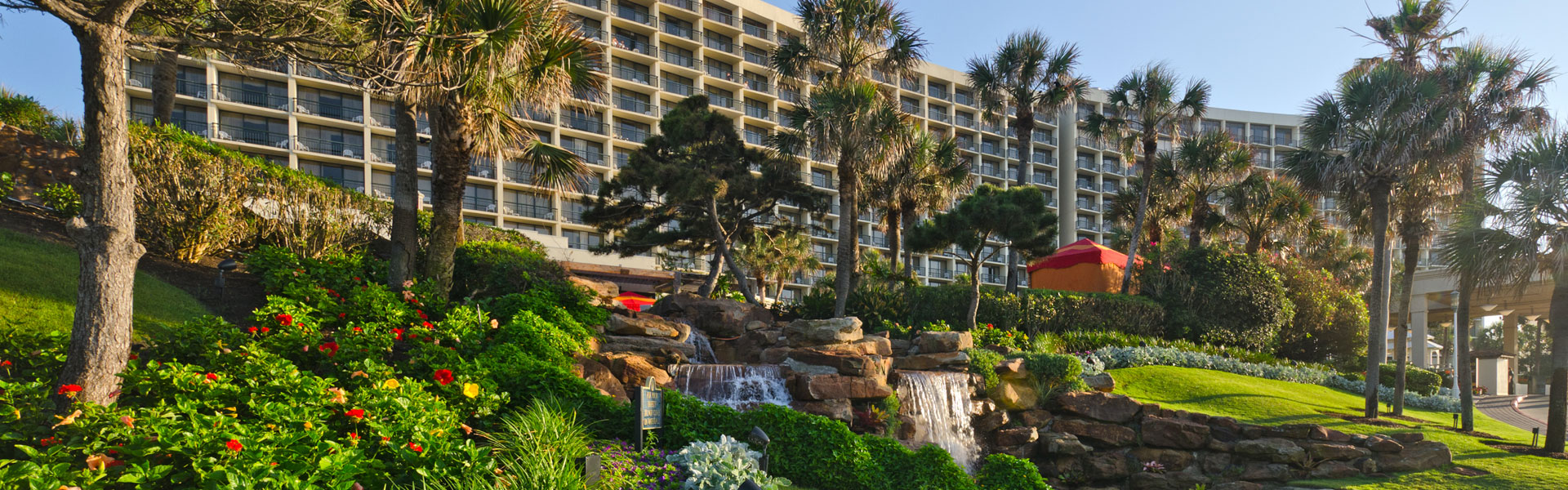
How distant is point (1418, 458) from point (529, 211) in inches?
1787

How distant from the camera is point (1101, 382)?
1681 cm

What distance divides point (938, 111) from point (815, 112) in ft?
162

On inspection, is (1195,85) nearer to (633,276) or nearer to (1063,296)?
(1063,296)

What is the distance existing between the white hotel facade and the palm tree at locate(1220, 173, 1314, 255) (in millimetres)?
4077

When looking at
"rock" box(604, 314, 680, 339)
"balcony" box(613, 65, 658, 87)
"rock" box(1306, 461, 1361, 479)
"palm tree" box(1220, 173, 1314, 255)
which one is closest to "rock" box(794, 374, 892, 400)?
"rock" box(604, 314, 680, 339)

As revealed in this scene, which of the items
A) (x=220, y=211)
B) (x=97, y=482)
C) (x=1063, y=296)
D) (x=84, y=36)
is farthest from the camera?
(x=1063, y=296)

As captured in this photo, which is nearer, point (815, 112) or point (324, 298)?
point (324, 298)

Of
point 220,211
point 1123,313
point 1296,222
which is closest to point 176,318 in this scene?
point 220,211

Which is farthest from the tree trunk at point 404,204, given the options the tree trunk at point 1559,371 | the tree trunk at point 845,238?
the tree trunk at point 1559,371

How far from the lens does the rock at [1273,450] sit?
13.6 meters

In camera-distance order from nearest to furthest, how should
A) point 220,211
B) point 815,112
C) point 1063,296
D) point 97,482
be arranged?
point 97,482, point 220,211, point 815,112, point 1063,296

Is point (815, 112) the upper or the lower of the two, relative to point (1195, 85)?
lower

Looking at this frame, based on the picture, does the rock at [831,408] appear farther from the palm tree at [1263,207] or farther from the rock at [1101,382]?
the palm tree at [1263,207]

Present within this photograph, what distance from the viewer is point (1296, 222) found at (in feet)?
101
